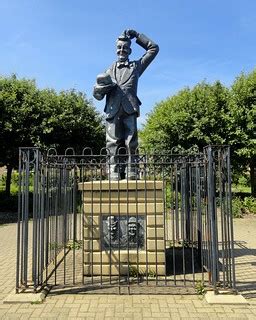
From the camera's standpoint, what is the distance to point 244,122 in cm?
1872

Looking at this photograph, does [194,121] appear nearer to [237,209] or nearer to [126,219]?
[237,209]

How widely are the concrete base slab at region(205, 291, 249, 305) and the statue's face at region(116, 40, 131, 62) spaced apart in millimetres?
4604

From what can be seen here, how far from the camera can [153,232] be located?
6.64 meters

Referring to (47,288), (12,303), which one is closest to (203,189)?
(47,288)

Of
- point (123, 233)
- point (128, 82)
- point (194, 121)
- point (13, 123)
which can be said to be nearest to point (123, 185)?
point (123, 233)

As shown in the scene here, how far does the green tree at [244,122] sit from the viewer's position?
18.3 m

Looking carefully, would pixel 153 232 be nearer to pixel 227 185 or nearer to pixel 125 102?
pixel 227 185

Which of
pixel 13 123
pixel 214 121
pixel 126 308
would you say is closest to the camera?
pixel 126 308

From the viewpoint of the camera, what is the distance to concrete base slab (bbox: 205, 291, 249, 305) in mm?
5254

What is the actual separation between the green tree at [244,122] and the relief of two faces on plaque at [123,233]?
498 inches

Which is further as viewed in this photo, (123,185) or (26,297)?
(123,185)

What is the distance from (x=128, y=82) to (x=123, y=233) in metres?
2.87

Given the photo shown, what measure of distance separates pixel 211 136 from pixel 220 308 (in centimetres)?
1478

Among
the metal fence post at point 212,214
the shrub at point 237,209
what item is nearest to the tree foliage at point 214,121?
the shrub at point 237,209
